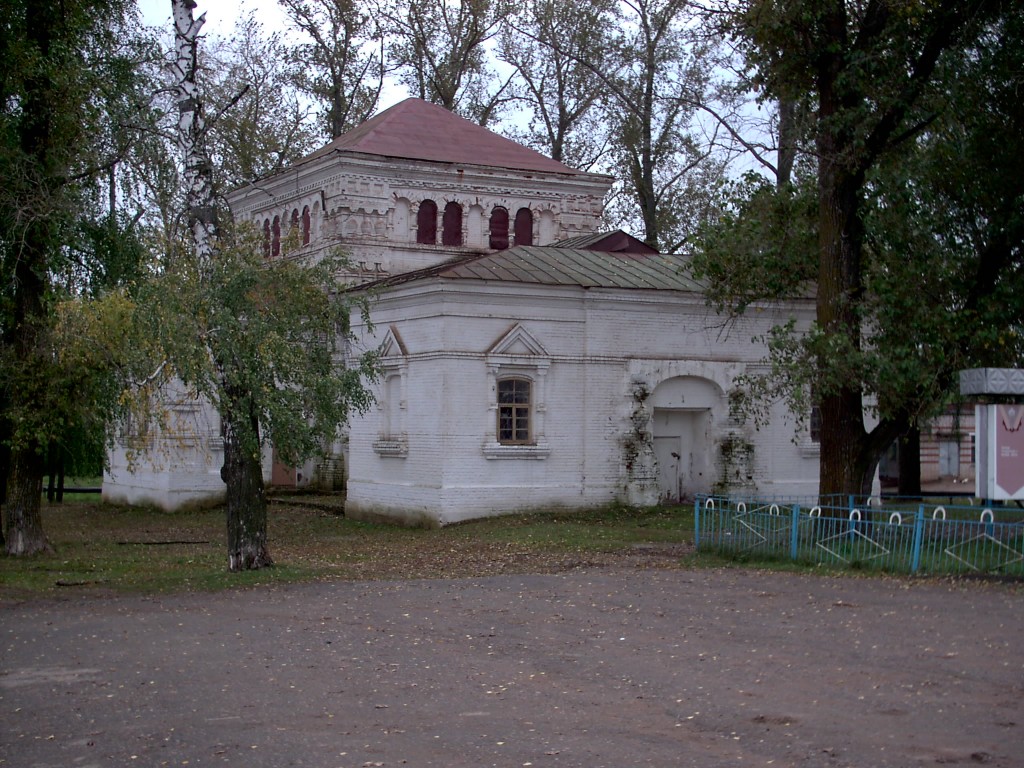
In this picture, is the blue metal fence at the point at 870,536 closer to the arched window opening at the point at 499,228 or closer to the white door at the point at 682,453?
the white door at the point at 682,453

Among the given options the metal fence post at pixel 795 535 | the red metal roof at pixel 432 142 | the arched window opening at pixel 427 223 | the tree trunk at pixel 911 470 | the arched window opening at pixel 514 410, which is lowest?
the metal fence post at pixel 795 535

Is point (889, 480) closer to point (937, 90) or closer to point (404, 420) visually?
point (404, 420)

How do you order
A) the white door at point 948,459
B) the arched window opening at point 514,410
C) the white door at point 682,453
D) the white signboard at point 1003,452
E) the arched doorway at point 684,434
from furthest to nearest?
1. the white door at point 948,459
2. the white door at point 682,453
3. the arched doorway at point 684,434
4. the arched window opening at point 514,410
5. the white signboard at point 1003,452

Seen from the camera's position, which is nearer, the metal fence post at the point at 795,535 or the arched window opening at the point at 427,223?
the metal fence post at the point at 795,535

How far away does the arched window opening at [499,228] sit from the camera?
116ft

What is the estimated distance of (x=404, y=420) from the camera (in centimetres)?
2650

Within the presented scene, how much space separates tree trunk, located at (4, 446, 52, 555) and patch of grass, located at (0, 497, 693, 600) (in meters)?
0.32

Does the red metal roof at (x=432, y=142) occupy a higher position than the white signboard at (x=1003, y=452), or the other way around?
the red metal roof at (x=432, y=142)

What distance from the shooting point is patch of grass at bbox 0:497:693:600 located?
16.8 meters

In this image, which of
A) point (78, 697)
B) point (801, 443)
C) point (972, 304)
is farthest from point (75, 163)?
point (801, 443)

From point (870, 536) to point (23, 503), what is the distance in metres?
13.3

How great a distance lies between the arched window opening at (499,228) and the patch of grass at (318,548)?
9.71 m

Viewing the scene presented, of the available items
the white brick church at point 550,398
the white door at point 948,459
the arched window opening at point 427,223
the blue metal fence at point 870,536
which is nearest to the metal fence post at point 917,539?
the blue metal fence at point 870,536

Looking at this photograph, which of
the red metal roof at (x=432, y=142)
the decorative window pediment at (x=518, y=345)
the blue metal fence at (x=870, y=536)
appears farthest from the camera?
the red metal roof at (x=432, y=142)
